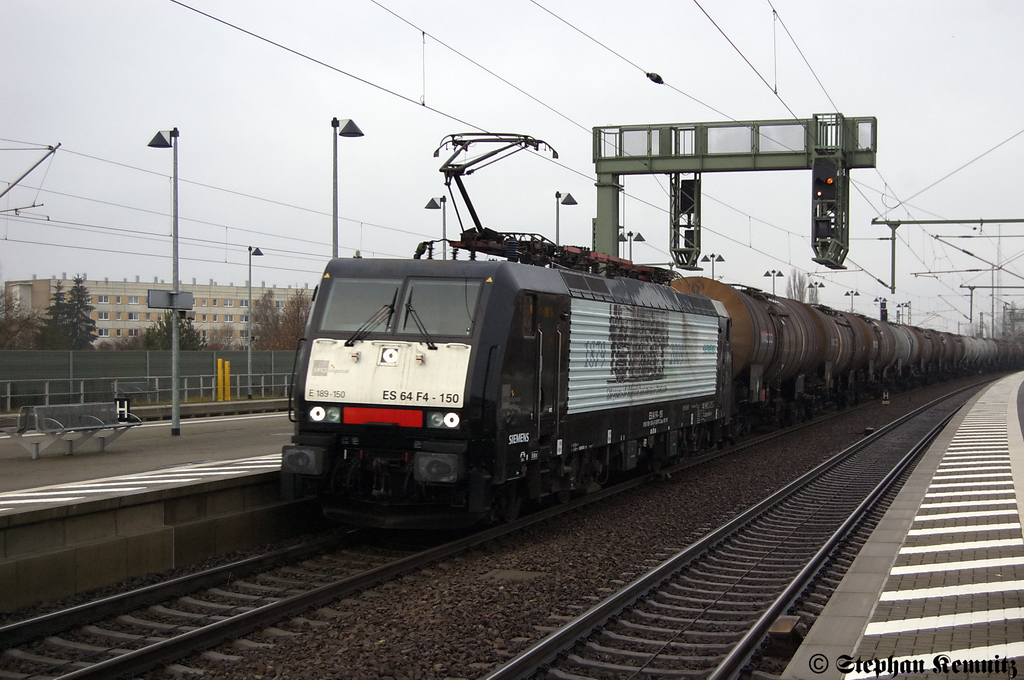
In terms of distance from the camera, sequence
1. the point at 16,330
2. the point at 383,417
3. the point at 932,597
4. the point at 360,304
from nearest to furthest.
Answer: the point at 932,597
the point at 383,417
the point at 360,304
the point at 16,330

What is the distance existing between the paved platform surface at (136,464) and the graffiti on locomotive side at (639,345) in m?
4.96

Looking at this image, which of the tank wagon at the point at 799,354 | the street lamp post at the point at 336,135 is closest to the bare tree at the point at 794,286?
the tank wagon at the point at 799,354

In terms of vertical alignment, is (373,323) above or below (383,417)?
above

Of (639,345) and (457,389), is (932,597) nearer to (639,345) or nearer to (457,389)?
(457,389)

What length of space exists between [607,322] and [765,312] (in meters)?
11.6

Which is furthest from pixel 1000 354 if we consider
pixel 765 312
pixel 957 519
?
pixel 957 519

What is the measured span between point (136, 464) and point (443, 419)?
8101mm

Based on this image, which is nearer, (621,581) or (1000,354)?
(621,581)

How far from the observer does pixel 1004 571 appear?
27.7ft

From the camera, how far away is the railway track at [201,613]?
646 centimetres

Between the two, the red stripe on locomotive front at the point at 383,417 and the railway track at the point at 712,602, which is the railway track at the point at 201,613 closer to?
the railway track at the point at 712,602

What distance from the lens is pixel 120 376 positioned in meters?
28.7

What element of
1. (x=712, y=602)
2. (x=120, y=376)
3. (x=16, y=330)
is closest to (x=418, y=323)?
(x=712, y=602)

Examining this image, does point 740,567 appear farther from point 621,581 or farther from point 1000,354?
point 1000,354
